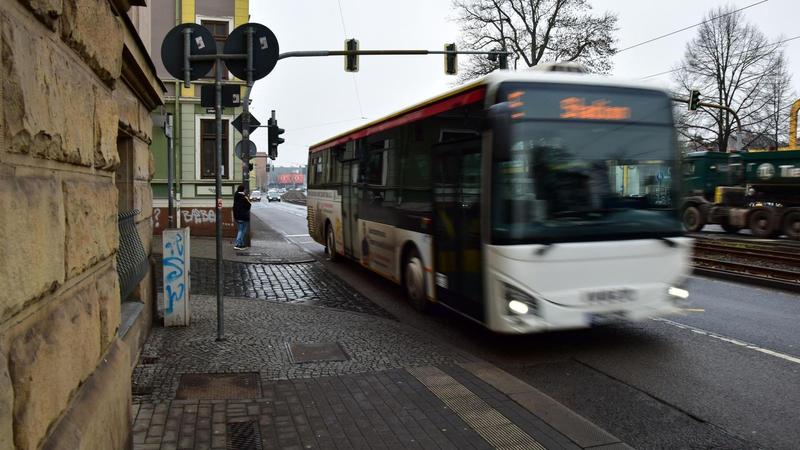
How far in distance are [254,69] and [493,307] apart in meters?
3.54

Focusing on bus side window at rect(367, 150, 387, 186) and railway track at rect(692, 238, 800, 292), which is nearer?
bus side window at rect(367, 150, 387, 186)

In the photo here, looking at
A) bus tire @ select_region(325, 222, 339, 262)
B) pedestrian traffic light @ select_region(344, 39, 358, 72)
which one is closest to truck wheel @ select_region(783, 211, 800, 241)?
pedestrian traffic light @ select_region(344, 39, 358, 72)

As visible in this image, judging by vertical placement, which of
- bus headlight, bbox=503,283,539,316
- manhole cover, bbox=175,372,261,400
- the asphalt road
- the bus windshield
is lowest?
the asphalt road

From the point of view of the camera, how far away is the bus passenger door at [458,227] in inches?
267

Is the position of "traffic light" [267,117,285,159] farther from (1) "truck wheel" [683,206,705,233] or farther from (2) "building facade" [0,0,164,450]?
(1) "truck wheel" [683,206,705,233]

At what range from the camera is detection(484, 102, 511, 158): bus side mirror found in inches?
238

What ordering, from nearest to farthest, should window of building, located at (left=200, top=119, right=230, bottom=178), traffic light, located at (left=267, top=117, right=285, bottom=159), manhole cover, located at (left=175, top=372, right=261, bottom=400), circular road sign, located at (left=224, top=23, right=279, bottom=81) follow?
manhole cover, located at (left=175, top=372, right=261, bottom=400) < circular road sign, located at (left=224, top=23, right=279, bottom=81) < traffic light, located at (left=267, top=117, right=285, bottom=159) < window of building, located at (left=200, top=119, right=230, bottom=178)

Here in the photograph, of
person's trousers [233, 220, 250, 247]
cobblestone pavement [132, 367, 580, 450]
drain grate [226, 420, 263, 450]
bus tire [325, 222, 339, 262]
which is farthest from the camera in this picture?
person's trousers [233, 220, 250, 247]

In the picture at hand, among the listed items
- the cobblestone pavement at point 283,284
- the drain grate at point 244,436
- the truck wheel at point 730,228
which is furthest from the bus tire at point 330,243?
the truck wheel at point 730,228

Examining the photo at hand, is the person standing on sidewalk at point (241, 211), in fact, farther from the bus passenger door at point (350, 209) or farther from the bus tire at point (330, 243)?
the bus passenger door at point (350, 209)

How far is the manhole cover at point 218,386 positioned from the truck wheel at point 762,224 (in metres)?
22.6

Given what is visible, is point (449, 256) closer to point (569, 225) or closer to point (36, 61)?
point (569, 225)

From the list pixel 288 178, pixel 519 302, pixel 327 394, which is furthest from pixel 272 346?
pixel 288 178

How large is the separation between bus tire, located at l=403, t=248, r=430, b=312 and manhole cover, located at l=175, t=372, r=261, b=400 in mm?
3425
